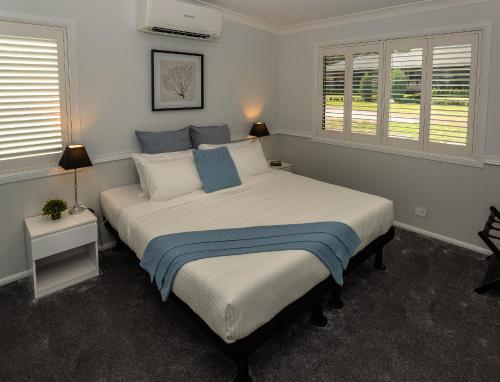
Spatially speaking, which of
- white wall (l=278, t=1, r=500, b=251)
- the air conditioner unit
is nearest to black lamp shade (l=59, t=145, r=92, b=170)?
the air conditioner unit

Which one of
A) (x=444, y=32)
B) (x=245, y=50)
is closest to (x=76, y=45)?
(x=245, y=50)

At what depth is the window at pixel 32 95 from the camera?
2770 millimetres

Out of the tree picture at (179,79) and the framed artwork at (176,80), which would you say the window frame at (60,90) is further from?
the tree picture at (179,79)

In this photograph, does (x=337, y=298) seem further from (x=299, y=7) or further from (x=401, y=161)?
(x=299, y=7)

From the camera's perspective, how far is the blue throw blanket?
7.34 ft

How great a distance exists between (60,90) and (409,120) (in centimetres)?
343

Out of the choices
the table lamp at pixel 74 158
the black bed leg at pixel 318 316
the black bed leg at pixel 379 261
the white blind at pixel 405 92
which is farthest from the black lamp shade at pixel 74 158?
the white blind at pixel 405 92

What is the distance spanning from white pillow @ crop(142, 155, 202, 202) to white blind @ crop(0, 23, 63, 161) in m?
0.84

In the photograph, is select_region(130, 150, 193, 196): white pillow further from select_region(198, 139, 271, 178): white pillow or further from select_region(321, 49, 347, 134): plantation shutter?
select_region(321, 49, 347, 134): plantation shutter

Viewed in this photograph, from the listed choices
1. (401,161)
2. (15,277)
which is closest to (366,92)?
(401,161)

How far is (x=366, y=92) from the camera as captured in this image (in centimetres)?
426

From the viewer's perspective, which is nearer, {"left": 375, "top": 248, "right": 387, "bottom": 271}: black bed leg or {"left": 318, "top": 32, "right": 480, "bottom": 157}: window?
{"left": 375, "top": 248, "right": 387, "bottom": 271}: black bed leg

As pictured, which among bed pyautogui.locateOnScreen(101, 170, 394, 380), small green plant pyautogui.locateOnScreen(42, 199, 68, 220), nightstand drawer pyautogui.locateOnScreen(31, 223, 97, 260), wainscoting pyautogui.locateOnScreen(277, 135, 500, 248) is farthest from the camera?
wainscoting pyautogui.locateOnScreen(277, 135, 500, 248)

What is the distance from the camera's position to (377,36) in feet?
13.2
